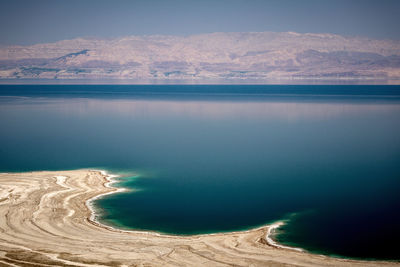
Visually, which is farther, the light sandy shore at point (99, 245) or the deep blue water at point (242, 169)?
the deep blue water at point (242, 169)

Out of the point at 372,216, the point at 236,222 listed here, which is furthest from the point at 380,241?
the point at 236,222

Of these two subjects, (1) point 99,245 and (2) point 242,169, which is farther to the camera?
(2) point 242,169

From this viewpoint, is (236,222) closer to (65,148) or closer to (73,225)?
(73,225)

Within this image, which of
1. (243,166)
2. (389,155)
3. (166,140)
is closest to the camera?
(243,166)

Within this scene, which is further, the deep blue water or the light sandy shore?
the deep blue water

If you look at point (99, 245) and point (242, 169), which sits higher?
point (242, 169)
